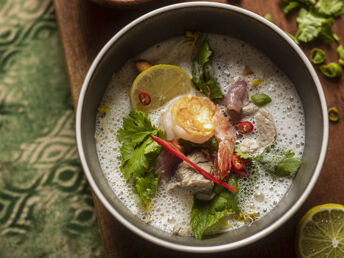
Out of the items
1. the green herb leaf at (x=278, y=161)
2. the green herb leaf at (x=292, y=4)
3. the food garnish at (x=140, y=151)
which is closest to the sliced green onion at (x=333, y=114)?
the green herb leaf at (x=278, y=161)

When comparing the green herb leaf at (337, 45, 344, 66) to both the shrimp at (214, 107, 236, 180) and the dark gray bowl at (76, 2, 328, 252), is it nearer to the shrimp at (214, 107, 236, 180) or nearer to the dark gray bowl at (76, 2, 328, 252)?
the dark gray bowl at (76, 2, 328, 252)

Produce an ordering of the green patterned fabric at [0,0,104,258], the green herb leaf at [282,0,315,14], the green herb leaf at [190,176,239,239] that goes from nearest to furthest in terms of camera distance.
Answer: the green herb leaf at [190,176,239,239] < the green herb leaf at [282,0,315,14] < the green patterned fabric at [0,0,104,258]

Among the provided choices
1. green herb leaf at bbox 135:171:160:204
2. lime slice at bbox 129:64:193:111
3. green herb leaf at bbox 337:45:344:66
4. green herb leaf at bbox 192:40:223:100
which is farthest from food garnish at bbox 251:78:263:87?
green herb leaf at bbox 135:171:160:204

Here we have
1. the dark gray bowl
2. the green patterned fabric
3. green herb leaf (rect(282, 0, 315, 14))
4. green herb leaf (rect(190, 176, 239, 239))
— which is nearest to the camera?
the dark gray bowl

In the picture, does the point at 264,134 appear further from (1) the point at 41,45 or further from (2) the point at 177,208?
(1) the point at 41,45

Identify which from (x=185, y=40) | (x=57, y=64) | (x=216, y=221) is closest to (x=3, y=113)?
(x=57, y=64)

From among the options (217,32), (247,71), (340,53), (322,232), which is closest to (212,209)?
(322,232)

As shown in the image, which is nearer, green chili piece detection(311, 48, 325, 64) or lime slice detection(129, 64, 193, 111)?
lime slice detection(129, 64, 193, 111)

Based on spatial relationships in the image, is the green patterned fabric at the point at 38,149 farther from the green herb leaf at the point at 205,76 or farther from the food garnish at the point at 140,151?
the green herb leaf at the point at 205,76

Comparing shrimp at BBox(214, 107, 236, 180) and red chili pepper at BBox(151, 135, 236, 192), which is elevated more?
shrimp at BBox(214, 107, 236, 180)
